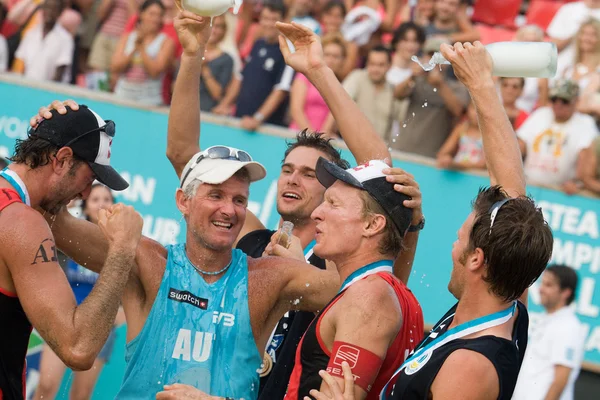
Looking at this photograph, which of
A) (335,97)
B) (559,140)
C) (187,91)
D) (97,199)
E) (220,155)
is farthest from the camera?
(97,199)

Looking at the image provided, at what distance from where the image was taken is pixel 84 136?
14.3 ft

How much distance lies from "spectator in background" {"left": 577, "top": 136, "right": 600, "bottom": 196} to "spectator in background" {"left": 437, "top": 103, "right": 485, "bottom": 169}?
34.0 inches

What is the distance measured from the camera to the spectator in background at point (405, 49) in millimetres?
9359

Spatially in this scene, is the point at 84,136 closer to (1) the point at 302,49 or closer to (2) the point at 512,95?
(1) the point at 302,49

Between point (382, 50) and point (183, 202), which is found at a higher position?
point (382, 50)

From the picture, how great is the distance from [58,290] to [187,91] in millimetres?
1539

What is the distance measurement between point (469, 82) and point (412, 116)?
478 centimetres

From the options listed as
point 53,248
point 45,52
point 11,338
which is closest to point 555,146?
point 53,248

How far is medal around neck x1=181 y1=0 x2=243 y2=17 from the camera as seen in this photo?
183 inches

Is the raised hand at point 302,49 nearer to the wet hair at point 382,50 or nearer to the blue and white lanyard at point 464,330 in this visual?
the blue and white lanyard at point 464,330

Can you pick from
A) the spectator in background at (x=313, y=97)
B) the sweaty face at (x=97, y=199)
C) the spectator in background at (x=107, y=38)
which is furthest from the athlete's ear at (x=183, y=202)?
the spectator in background at (x=107, y=38)

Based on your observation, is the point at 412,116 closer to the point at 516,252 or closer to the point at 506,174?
the point at 506,174

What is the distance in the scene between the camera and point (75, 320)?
12.8ft

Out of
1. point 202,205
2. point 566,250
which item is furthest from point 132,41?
point 202,205
